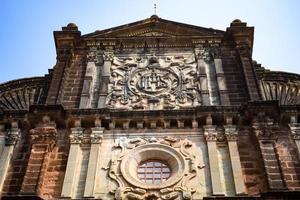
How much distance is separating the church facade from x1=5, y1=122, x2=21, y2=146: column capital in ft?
0.10

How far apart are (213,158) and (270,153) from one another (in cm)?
158

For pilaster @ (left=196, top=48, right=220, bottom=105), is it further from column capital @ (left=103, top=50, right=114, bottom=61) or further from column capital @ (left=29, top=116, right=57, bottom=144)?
column capital @ (left=29, top=116, right=57, bottom=144)

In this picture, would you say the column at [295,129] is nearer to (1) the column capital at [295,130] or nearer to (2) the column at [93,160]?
(1) the column capital at [295,130]

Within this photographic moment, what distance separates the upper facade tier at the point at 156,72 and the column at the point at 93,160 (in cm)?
140

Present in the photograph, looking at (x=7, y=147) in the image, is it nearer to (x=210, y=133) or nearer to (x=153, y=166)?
(x=153, y=166)

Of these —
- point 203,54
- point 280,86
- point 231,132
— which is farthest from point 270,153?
point 203,54

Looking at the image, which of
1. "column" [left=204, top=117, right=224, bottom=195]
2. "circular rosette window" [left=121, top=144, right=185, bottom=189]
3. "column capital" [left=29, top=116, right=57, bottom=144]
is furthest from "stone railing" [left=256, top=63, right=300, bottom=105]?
"column capital" [left=29, top=116, right=57, bottom=144]

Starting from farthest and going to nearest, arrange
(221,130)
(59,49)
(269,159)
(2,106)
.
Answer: (59,49), (2,106), (221,130), (269,159)

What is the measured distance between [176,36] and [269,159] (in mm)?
7336

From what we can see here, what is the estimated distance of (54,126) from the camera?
1555cm

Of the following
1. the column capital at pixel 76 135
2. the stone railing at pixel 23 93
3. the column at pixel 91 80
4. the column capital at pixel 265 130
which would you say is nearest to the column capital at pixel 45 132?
the column capital at pixel 76 135

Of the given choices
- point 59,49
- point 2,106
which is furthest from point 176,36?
point 2,106

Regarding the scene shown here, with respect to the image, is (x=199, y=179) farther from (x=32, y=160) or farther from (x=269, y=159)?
(x=32, y=160)

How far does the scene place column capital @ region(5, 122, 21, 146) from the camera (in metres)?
15.5
